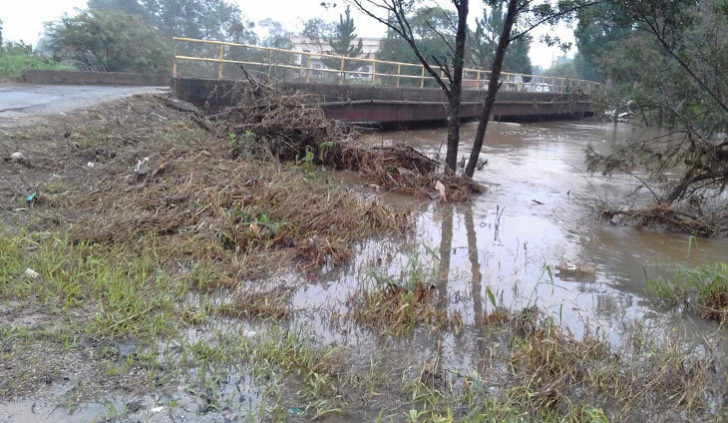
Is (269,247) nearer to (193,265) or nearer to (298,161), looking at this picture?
(193,265)

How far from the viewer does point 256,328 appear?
458cm

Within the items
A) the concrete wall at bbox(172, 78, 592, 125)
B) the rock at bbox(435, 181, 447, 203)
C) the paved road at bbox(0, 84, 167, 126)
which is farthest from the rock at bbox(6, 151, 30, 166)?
the rock at bbox(435, 181, 447, 203)

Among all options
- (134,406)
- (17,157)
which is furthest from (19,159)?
(134,406)

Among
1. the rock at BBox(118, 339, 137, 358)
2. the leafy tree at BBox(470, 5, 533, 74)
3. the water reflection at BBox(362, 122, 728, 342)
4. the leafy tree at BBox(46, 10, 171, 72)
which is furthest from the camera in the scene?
the leafy tree at BBox(470, 5, 533, 74)

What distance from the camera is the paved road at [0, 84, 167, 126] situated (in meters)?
10.2

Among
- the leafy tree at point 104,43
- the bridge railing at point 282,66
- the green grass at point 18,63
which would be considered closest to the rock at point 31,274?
the bridge railing at point 282,66

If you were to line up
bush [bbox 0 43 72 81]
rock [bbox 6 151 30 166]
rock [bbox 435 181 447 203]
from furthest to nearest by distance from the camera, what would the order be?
1. bush [bbox 0 43 72 81]
2. rock [bbox 435 181 447 203]
3. rock [bbox 6 151 30 166]

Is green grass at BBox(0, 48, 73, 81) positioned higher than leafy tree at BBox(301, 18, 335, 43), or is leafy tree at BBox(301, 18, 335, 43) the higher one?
leafy tree at BBox(301, 18, 335, 43)

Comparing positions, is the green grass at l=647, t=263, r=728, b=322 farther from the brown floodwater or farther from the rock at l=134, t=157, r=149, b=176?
the rock at l=134, t=157, r=149, b=176

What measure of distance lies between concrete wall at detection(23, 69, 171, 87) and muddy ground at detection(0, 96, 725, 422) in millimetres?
11357

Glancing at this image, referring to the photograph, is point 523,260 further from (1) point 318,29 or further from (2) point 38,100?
(1) point 318,29

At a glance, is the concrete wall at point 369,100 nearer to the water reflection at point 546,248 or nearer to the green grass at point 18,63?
the water reflection at point 546,248

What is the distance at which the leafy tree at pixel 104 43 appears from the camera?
2322cm

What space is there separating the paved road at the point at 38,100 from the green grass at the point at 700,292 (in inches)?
340
